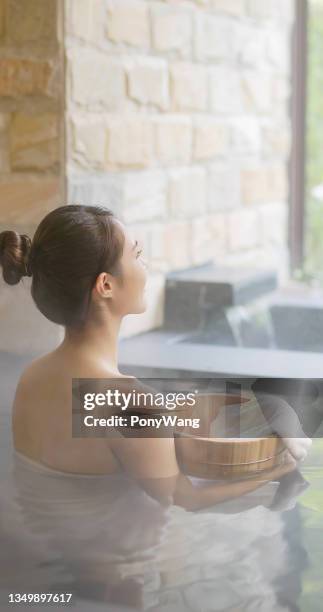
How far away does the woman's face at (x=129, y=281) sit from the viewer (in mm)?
937

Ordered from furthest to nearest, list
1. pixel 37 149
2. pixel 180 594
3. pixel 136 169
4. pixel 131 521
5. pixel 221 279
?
pixel 221 279 < pixel 136 169 < pixel 37 149 < pixel 131 521 < pixel 180 594

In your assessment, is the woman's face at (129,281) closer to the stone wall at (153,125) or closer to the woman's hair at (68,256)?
the woman's hair at (68,256)

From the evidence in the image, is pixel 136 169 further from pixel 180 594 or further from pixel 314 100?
pixel 180 594

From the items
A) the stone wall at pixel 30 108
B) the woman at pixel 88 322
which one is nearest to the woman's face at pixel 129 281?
the woman at pixel 88 322

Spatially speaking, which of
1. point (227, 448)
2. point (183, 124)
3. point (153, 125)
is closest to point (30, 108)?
point (153, 125)

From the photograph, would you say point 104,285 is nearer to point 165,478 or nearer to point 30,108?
point 165,478

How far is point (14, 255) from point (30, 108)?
0.54m

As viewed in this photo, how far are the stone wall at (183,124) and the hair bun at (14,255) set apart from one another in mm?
487

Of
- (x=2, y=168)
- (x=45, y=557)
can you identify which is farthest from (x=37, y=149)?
(x=45, y=557)

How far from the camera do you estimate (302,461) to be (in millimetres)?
968

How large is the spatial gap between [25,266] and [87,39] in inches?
24.4

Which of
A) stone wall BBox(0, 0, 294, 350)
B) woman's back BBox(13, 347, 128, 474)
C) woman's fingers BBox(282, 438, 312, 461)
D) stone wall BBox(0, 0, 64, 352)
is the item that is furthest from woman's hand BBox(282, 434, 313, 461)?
stone wall BBox(0, 0, 64, 352)

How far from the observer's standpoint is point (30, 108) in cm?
142

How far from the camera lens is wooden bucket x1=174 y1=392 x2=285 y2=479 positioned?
3.01 feet
